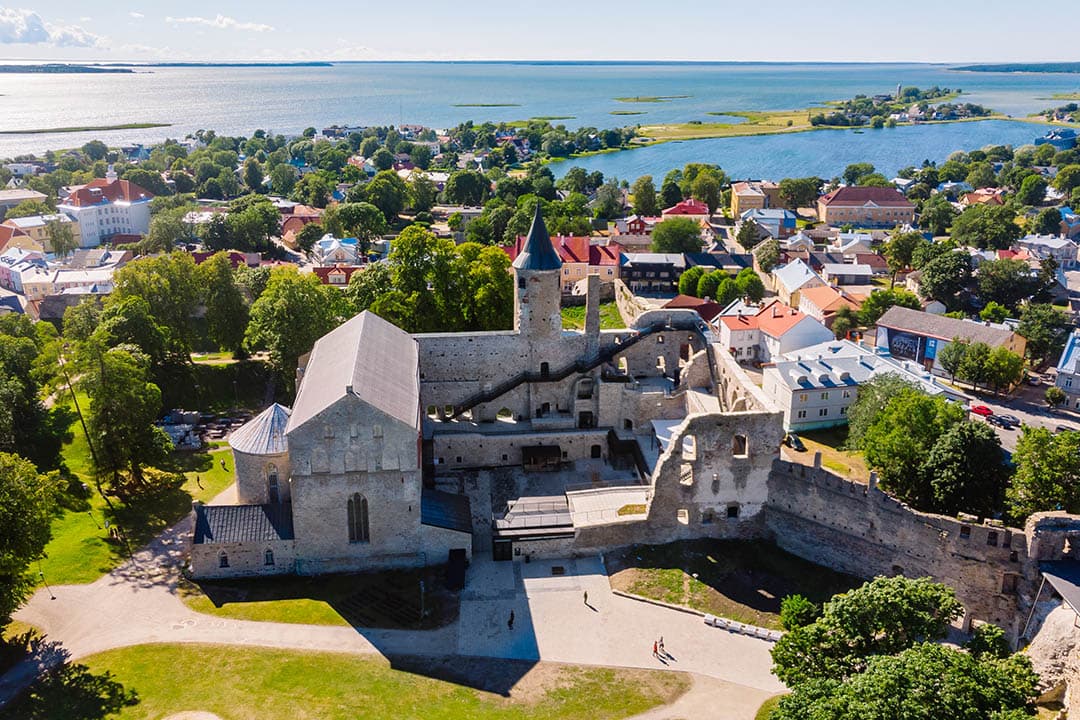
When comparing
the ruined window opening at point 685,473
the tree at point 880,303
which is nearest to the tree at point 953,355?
the tree at point 880,303

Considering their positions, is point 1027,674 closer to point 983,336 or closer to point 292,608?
point 292,608

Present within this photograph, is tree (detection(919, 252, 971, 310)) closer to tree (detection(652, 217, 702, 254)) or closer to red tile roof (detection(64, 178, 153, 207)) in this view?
tree (detection(652, 217, 702, 254))

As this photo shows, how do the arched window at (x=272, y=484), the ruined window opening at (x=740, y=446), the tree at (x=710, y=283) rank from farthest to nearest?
the tree at (x=710, y=283), the ruined window opening at (x=740, y=446), the arched window at (x=272, y=484)

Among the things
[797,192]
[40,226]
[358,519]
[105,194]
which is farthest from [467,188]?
[358,519]

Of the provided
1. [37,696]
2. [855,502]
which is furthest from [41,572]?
[855,502]

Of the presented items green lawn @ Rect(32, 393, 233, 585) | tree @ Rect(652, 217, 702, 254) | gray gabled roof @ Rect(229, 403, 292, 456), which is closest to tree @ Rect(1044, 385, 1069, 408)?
tree @ Rect(652, 217, 702, 254)

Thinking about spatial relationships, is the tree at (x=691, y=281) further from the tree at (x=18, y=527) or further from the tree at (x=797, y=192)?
the tree at (x=18, y=527)
